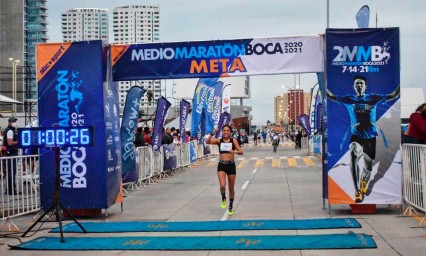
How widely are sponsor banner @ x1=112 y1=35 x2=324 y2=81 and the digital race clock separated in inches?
124

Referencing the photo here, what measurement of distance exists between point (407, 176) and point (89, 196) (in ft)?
22.1

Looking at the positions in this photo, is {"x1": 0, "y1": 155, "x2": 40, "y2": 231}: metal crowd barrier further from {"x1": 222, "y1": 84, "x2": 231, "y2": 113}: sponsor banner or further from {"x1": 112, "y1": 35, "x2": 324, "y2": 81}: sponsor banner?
{"x1": 222, "y1": 84, "x2": 231, "y2": 113}: sponsor banner

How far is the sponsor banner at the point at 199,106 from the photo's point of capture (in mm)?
30325

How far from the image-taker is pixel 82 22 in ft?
484

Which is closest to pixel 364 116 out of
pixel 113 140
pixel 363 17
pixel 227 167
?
pixel 363 17

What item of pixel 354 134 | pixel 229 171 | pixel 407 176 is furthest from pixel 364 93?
pixel 229 171

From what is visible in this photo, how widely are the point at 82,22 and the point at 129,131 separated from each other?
136847 millimetres

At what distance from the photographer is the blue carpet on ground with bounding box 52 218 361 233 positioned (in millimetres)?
10047

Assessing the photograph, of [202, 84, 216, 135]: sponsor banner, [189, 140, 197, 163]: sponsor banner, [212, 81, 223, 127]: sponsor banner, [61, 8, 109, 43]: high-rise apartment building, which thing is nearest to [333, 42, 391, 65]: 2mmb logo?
[189, 140, 197, 163]: sponsor banner

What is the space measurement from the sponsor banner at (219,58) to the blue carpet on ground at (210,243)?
176 inches

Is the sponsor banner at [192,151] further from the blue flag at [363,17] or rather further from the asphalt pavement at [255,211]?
the blue flag at [363,17]

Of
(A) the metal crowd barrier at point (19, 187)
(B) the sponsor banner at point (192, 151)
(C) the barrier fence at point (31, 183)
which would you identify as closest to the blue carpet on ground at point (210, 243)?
(C) the barrier fence at point (31, 183)

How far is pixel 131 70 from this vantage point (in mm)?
12844

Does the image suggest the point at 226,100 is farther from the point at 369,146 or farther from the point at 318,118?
the point at 369,146
